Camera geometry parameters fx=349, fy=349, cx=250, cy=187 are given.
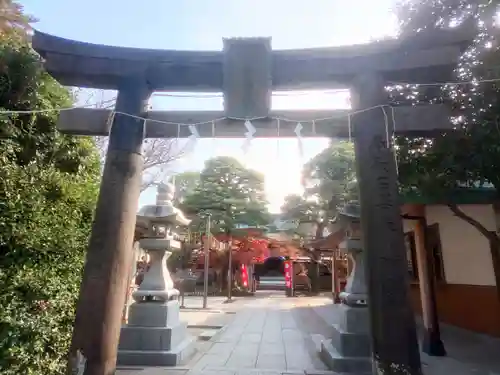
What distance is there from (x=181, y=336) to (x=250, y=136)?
499 centimetres

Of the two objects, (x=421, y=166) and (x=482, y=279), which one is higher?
(x=421, y=166)

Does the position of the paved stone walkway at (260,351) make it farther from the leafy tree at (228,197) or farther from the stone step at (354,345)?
the leafy tree at (228,197)

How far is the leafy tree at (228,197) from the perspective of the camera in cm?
2367

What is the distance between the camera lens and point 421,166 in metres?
6.41

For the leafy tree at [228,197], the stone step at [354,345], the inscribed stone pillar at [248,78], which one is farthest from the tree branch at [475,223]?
the leafy tree at [228,197]

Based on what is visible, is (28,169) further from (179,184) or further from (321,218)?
(179,184)

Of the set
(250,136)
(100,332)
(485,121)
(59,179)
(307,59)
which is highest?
(307,59)

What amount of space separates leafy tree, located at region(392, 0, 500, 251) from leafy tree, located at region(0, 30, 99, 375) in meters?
5.45

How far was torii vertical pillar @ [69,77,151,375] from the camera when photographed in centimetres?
325

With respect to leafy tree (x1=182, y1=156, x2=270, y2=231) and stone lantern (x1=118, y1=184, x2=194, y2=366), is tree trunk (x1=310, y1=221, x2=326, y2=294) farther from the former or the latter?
stone lantern (x1=118, y1=184, x2=194, y2=366)

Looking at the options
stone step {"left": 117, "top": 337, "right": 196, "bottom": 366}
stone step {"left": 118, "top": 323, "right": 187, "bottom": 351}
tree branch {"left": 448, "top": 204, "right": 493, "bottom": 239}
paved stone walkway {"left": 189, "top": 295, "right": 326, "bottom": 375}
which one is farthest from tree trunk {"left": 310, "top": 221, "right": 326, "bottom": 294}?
stone step {"left": 117, "top": 337, "right": 196, "bottom": 366}

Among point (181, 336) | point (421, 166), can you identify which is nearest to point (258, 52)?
point (421, 166)

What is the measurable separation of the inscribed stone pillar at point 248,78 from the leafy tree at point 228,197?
19.3m

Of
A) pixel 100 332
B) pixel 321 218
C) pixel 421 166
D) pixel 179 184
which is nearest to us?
pixel 100 332
